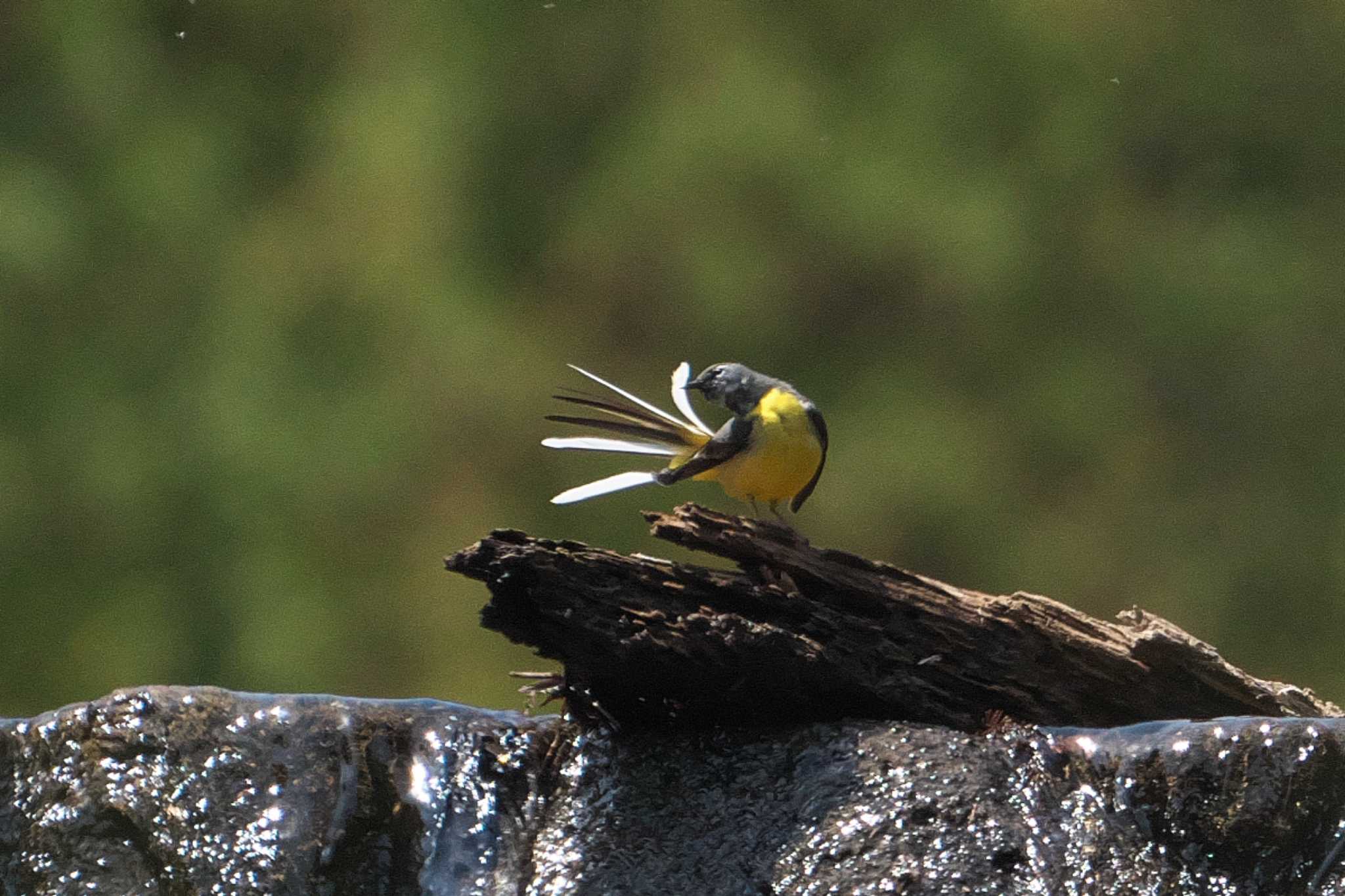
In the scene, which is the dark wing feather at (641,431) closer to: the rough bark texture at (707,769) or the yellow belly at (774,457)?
the yellow belly at (774,457)

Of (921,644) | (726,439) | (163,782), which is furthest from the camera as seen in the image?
(726,439)

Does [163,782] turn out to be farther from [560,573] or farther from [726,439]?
[726,439]

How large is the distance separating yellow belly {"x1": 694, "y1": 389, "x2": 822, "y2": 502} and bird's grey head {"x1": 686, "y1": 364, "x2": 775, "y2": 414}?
0.10 meters

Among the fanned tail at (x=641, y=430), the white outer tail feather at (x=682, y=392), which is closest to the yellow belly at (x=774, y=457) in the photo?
the fanned tail at (x=641, y=430)

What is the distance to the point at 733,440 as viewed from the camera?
151 inches

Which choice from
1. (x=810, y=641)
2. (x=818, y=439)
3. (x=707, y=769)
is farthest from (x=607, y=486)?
(x=707, y=769)

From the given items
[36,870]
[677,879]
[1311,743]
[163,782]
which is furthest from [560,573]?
[1311,743]

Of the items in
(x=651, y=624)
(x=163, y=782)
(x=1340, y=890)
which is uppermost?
(x=651, y=624)

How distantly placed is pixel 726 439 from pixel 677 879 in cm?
131

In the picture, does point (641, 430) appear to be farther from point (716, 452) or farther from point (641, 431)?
point (716, 452)

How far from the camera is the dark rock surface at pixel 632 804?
9.09 feet

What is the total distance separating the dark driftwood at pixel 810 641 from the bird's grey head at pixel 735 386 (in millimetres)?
802

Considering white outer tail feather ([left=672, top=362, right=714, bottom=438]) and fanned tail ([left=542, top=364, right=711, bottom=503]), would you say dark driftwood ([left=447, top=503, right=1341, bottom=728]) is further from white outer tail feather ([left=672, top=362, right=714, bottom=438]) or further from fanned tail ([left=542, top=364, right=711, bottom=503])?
white outer tail feather ([left=672, top=362, right=714, bottom=438])

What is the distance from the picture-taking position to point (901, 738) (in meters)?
2.97
